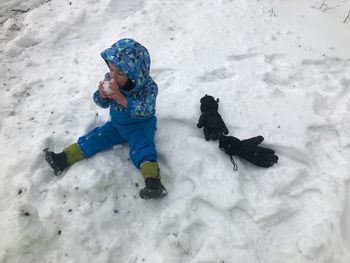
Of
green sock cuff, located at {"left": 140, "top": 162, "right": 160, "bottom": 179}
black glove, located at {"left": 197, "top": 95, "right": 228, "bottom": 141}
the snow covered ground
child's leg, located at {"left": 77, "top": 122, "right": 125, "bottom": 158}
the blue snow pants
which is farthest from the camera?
black glove, located at {"left": 197, "top": 95, "right": 228, "bottom": 141}

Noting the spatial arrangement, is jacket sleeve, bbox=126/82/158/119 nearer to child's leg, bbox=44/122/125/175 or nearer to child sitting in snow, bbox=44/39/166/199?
child sitting in snow, bbox=44/39/166/199

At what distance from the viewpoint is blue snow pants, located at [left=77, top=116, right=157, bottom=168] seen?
3188mm

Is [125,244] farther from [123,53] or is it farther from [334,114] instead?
[334,114]

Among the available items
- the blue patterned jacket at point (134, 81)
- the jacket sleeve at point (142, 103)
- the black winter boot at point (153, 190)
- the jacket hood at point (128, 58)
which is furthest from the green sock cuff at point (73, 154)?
the jacket hood at point (128, 58)

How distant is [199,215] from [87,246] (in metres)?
0.90

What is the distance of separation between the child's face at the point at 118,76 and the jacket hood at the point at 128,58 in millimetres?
55

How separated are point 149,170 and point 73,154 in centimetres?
73

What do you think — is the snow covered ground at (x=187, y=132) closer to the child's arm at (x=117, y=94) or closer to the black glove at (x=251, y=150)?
the black glove at (x=251, y=150)

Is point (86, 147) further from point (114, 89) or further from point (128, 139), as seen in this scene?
point (114, 89)

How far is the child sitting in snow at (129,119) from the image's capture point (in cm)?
296

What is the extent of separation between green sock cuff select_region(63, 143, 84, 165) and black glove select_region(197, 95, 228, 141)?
116 cm

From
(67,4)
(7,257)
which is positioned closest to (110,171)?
(7,257)

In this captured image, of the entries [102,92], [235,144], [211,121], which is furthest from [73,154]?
[235,144]

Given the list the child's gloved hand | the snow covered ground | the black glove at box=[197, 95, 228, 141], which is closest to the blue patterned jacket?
the child's gloved hand
